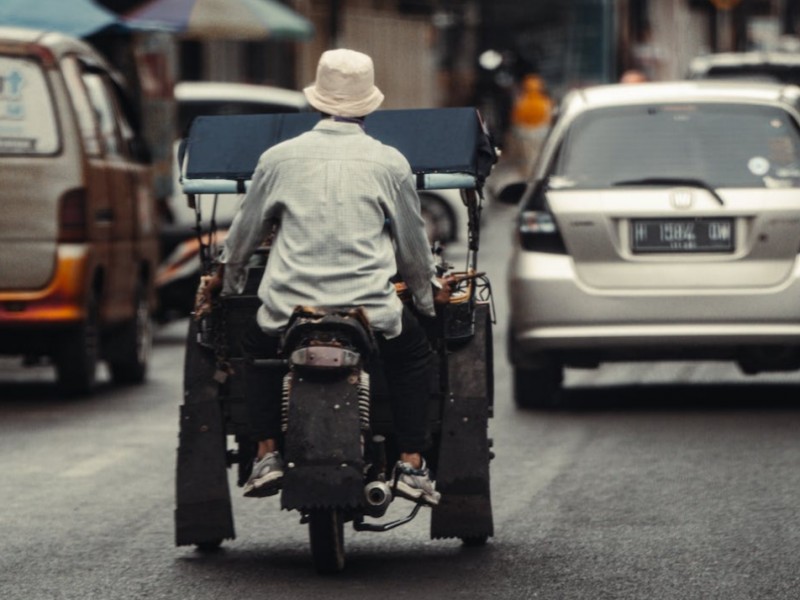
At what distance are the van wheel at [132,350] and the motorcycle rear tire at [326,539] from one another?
7.11m

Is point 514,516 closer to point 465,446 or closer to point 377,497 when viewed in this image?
point 465,446

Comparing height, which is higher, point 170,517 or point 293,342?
point 293,342

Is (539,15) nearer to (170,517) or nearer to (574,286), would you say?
(574,286)

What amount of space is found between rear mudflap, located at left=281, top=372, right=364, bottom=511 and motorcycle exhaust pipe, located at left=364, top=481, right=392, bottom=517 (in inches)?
4.8

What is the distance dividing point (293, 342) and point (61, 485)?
3.07 m

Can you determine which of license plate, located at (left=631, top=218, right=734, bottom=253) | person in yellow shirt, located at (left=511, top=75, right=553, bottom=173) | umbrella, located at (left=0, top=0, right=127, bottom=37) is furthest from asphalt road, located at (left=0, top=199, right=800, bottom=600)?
person in yellow shirt, located at (left=511, top=75, right=553, bottom=173)

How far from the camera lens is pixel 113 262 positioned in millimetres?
13812

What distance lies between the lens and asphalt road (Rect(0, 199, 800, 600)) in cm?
732

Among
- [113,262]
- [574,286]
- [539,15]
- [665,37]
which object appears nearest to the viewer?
[574,286]

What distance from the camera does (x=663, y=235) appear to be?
39.2 ft

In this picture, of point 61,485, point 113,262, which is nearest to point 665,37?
point 113,262

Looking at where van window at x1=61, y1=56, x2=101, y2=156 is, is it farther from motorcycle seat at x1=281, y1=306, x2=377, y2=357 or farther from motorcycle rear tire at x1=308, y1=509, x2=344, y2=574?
motorcycle seat at x1=281, y1=306, x2=377, y2=357

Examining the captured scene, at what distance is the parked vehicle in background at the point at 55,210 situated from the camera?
1281cm

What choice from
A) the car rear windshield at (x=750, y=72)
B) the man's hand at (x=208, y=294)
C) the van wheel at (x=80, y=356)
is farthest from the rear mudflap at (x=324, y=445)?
the car rear windshield at (x=750, y=72)
